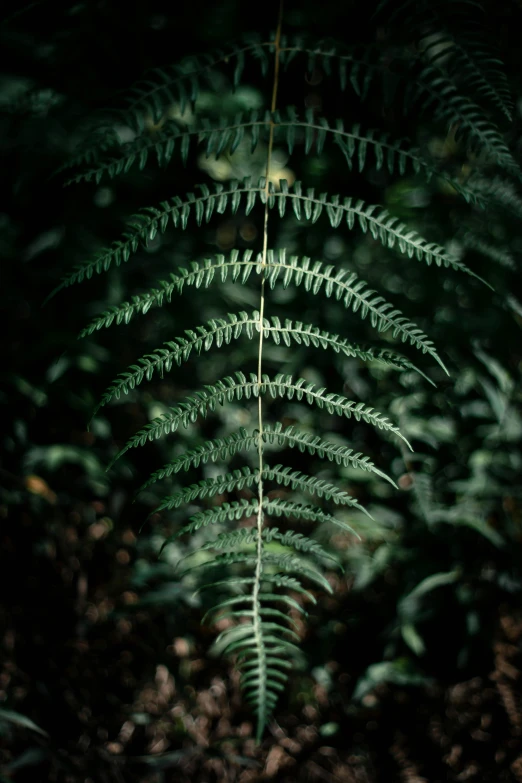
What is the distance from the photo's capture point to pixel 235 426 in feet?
6.53

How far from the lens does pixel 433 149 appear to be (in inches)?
78.1

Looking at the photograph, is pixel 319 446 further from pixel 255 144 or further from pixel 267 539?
pixel 255 144

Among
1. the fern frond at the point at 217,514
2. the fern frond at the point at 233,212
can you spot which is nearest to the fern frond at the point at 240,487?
the fern frond at the point at 217,514

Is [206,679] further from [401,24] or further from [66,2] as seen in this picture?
[66,2]

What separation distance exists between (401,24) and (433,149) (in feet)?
1.87

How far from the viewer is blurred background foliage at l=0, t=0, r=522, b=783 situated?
5.73 feet

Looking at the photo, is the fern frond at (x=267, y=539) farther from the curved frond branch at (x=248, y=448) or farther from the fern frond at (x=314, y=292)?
the fern frond at (x=314, y=292)

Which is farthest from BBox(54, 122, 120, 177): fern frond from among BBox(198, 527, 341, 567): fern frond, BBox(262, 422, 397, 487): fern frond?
BBox(198, 527, 341, 567): fern frond

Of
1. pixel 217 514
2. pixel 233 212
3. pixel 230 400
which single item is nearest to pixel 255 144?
pixel 233 212

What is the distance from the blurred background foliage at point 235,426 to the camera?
68.8 inches

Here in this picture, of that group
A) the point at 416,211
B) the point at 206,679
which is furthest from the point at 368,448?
the point at 206,679

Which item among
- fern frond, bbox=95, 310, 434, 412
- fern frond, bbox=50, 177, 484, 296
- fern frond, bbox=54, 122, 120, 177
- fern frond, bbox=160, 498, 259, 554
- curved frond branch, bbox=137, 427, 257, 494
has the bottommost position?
fern frond, bbox=160, 498, 259, 554

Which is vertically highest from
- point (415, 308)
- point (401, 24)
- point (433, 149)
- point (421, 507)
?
point (401, 24)

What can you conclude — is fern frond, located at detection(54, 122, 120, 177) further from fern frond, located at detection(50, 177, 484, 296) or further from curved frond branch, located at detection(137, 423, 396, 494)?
curved frond branch, located at detection(137, 423, 396, 494)
